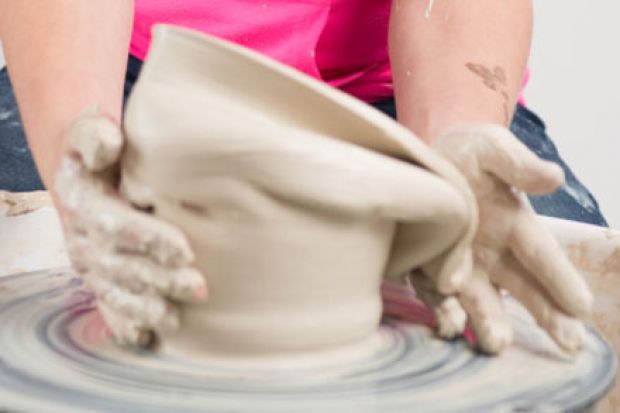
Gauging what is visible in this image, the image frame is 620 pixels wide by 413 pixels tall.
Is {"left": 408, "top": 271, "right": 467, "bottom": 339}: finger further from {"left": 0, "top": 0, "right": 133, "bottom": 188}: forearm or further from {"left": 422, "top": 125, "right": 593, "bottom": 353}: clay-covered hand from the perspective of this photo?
{"left": 0, "top": 0, "right": 133, "bottom": 188}: forearm

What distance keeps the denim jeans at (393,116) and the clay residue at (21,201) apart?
0.15 ft

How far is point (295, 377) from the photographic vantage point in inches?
35.3

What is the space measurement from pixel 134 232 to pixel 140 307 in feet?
0.23

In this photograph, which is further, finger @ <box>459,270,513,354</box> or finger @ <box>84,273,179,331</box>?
finger @ <box>459,270,513,354</box>

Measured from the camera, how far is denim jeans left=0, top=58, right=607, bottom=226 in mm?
1672

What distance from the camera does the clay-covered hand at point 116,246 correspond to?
854 millimetres

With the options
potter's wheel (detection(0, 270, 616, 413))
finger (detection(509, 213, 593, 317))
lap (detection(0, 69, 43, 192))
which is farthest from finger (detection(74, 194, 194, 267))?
lap (detection(0, 69, 43, 192))

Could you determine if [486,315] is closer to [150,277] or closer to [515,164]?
[515,164]

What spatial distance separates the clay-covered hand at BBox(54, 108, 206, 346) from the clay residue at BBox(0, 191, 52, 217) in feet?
2.31

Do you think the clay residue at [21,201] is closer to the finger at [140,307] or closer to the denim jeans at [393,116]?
the denim jeans at [393,116]

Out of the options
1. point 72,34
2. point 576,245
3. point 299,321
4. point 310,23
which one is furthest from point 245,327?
point 310,23

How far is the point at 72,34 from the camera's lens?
130 cm

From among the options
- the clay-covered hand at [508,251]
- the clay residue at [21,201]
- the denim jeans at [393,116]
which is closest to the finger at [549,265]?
the clay-covered hand at [508,251]

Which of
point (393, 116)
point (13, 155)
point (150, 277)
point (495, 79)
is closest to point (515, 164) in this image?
point (150, 277)
